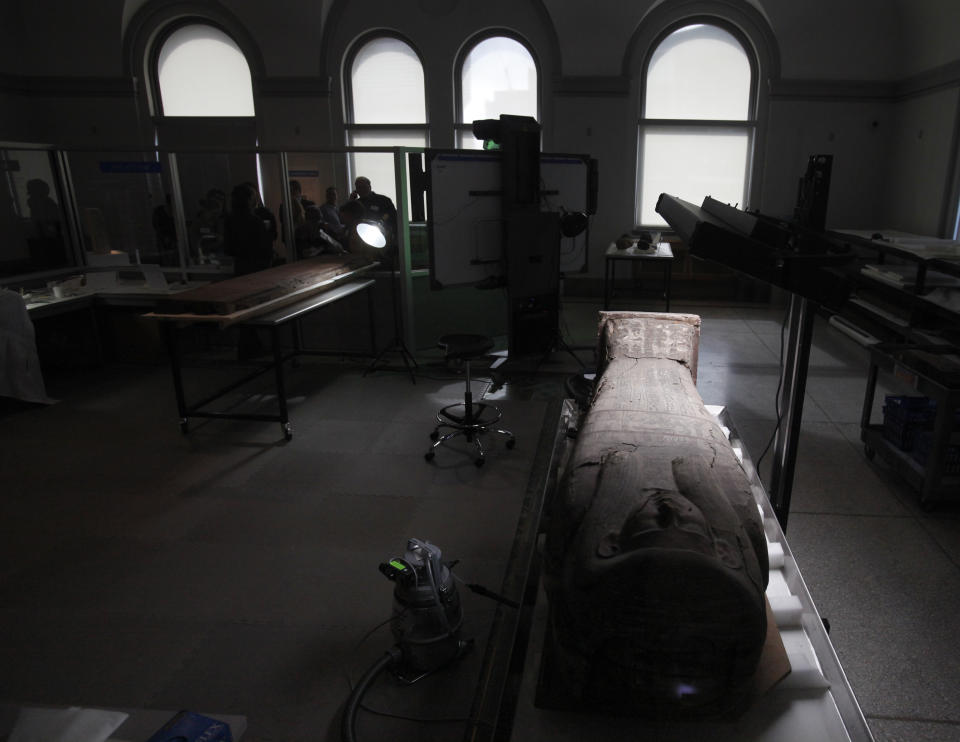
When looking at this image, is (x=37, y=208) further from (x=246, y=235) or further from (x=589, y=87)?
(x=589, y=87)

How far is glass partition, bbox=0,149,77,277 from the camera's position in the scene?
6000mm

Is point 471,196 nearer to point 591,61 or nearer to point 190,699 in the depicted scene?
point 190,699

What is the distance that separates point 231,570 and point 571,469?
1.86 metres

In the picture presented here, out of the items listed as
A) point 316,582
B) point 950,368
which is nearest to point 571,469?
point 316,582

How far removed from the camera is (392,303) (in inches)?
257

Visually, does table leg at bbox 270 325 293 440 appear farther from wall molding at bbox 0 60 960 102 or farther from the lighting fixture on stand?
wall molding at bbox 0 60 960 102

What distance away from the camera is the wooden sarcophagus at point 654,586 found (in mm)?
1607

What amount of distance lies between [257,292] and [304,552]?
2.19 m

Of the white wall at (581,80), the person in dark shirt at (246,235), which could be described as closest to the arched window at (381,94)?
the white wall at (581,80)

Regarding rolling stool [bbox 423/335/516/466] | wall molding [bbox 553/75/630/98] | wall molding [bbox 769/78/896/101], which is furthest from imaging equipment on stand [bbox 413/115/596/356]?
wall molding [bbox 769/78/896/101]

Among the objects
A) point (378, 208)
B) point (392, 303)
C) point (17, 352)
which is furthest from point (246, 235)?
point (17, 352)

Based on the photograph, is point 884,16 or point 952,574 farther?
point 884,16

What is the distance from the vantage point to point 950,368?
11.0ft

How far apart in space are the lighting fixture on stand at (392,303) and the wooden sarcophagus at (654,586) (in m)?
4.00
